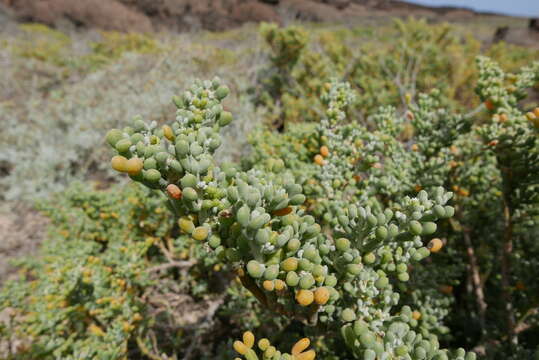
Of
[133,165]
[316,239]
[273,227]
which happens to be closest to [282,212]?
[273,227]

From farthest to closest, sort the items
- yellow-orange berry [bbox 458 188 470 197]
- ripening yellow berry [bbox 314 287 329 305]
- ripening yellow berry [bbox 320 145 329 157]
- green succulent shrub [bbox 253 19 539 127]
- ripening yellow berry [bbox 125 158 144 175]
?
green succulent shrub [bbox 253 19 539 127] → yellow-orange berry [bbox 458 188 470 197] → ripening yellow berry [bbox 320 145 329 157] → ripening yellow berry [bbox 314 287 329 305] → ripening yellow berry [bbox 125 158 144 175]

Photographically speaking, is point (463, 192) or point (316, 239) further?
point (463, 192)

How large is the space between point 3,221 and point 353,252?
6.01 metres

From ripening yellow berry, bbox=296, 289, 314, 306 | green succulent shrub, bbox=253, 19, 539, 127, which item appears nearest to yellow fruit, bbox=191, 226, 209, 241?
ripening yellow berry, bbox=296, 289, 314, 306

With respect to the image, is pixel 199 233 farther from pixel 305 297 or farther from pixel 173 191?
pixel 305 297

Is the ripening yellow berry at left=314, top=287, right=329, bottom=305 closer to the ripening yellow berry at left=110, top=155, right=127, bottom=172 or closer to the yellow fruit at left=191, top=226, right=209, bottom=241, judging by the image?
the yellow fruit at left=191, top=226, right=209, bottom=241

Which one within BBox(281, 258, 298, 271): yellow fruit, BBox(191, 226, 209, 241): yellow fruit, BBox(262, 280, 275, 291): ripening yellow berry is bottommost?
BBox(262, 280, 275, 291): ripening yellow berry

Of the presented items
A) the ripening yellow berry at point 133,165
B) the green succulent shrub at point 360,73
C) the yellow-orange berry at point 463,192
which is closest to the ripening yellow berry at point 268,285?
the ripening yellow berry at point 133,165

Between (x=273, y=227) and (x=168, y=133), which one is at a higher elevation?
(x=168, y=133)

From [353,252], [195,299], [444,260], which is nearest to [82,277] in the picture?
[195,299]

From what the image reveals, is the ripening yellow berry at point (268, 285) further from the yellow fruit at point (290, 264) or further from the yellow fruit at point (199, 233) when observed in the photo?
the yellow fruit at point (199, 233)

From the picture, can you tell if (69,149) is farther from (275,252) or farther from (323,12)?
(323,12)

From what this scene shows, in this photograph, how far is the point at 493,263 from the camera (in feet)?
8.06

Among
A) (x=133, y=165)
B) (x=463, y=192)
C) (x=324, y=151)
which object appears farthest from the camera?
(x=463, y=192)
